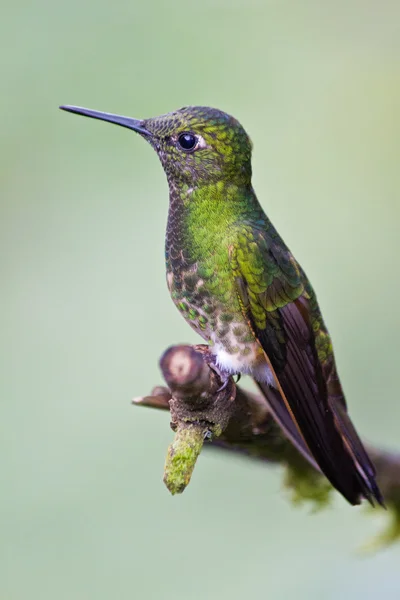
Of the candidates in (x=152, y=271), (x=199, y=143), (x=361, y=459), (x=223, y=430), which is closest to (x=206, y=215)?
(x=199, y=143)

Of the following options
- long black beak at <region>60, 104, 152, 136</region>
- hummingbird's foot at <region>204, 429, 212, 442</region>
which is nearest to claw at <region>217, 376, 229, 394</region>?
hummingbird's foot at <region>204, 429, 212, 442</region>

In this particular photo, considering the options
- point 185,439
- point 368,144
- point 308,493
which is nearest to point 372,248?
point 368,144

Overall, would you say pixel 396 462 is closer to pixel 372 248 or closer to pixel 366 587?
pixel 366 587

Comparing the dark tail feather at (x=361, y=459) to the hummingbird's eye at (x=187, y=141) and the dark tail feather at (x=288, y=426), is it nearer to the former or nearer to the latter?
the dark tail feather at (x=288, y=426)

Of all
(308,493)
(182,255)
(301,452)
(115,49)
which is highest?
(115,49)

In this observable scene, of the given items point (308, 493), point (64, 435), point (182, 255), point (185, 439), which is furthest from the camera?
point (64, 435)

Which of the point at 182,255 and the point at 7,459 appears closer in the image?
the point at 182,255
